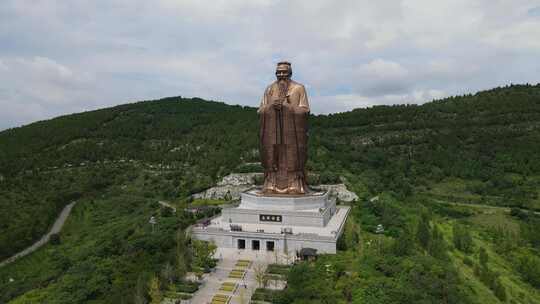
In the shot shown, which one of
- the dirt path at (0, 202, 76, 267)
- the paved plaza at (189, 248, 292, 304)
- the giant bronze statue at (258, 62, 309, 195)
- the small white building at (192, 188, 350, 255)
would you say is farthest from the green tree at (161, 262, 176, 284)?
the dirt path at (0, 202, 76, 267)

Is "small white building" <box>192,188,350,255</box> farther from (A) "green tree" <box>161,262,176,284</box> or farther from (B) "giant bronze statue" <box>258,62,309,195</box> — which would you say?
(A) "green tree" <box>161,262,176,284</box>

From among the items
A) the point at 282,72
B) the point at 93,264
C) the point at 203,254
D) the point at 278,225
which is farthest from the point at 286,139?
the point at 93,264

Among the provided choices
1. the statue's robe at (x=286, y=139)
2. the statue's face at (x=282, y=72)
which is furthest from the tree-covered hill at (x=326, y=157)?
the statue's face at (x=282, y=72)

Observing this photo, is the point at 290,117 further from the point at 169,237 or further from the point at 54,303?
the point at 54,303

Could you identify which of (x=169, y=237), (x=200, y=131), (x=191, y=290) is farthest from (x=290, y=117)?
Result: (x=200, y=131)

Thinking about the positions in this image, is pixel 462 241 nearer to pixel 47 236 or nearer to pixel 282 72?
pixel 282 72

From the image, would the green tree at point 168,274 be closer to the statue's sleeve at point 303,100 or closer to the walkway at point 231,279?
the walkway at point 231,279

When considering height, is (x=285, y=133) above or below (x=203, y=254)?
above
